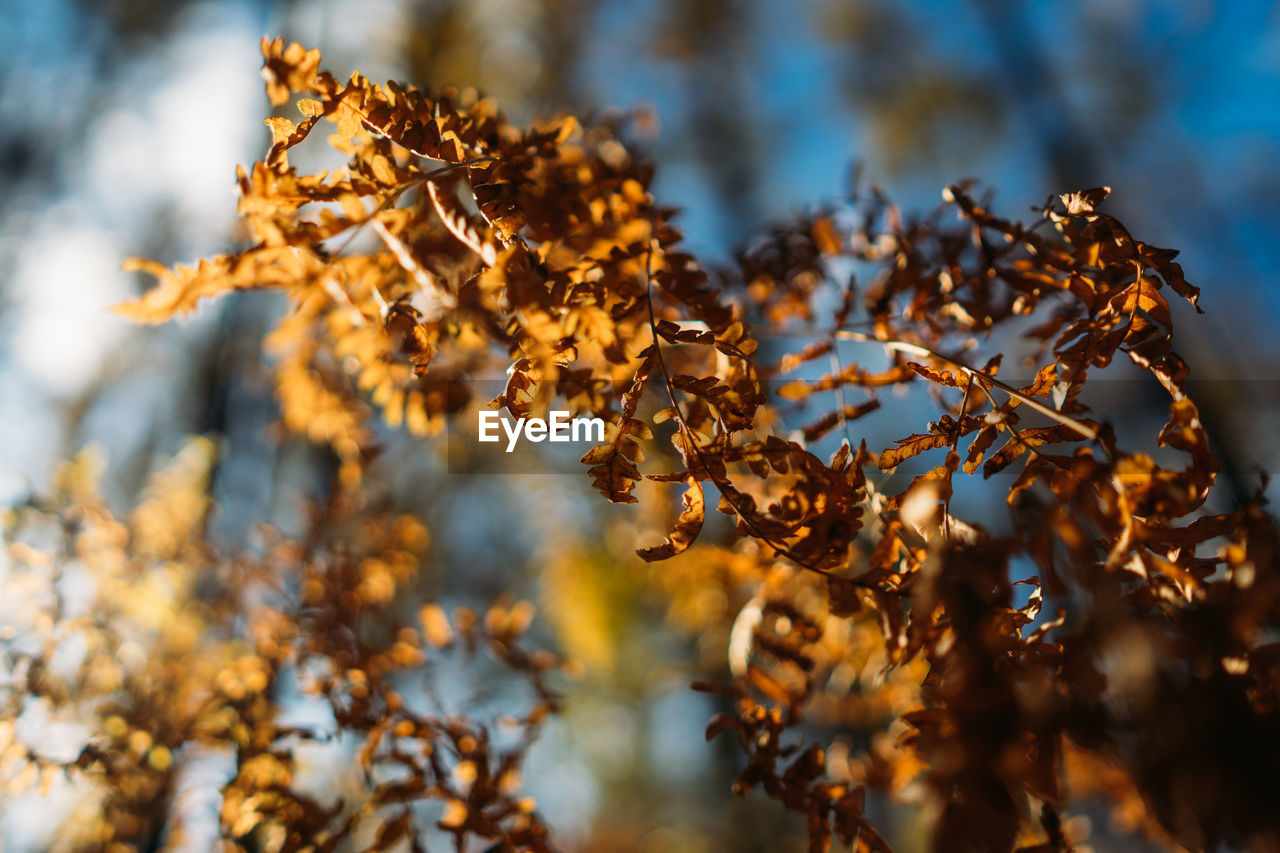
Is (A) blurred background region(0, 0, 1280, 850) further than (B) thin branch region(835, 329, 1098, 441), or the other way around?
(A) blurred background region(0, 0, 1280, 850)

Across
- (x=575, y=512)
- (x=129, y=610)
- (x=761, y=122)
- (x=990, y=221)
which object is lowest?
(x=129, y=610)

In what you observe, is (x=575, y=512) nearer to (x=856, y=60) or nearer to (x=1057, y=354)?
(x=1057, y=354)

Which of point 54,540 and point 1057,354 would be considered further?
point 54,540

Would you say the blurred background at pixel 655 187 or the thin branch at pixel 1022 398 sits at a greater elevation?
the blurred background at pixel 655 187

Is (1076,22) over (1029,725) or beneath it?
over

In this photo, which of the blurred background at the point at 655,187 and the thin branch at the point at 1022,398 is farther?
the blurred background at the point at 655,187

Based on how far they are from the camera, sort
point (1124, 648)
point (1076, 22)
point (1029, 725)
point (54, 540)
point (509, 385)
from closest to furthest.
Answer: point (1124, 648) < point (1029, 725) < point (509, 385) < point (54, 540) < point (1076, 22)

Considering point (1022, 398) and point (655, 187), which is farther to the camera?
point (655, 187)

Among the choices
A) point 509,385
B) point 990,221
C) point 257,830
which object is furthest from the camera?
point 257,830

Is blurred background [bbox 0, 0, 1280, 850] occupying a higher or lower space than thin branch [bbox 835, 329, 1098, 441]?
higher

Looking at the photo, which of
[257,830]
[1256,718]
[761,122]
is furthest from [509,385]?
[761,122]

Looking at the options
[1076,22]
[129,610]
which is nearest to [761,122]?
[1076,22]
